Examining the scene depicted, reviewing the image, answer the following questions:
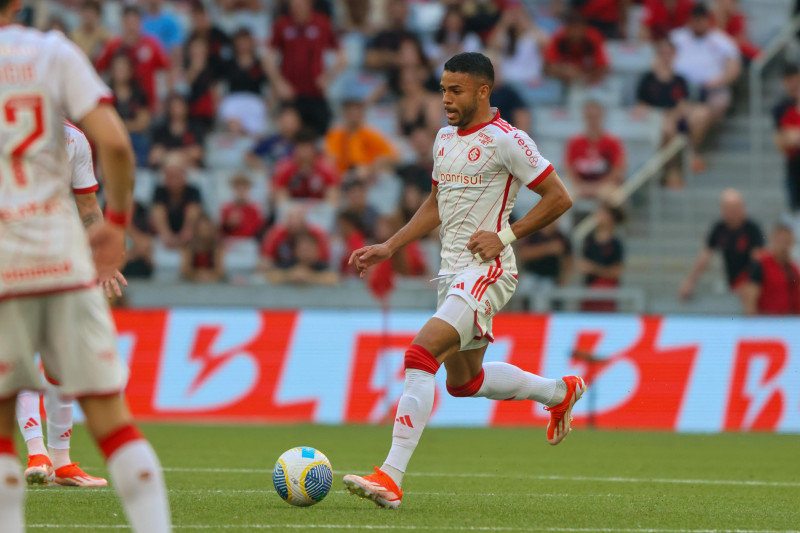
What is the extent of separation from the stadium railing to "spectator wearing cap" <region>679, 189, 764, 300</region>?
9.91ft

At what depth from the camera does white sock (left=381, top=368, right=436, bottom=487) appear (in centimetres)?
721

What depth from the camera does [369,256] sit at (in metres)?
7.74

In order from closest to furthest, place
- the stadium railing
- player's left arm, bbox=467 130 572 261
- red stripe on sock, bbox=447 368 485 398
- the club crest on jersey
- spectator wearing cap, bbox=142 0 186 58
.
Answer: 1. player's left arm, bbox=467 130 572 261
2. the club crest on jersey
3. red stripe on sock, bbox=447 368 485 398
4. the stadium railing
5. spectator wearing cap, bbox=142 0 186 58

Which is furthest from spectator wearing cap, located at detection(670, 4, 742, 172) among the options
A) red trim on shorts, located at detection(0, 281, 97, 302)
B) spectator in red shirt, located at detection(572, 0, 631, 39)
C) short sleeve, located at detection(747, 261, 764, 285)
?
red trim on shorts, located at detection(0, 281, 97, 302)

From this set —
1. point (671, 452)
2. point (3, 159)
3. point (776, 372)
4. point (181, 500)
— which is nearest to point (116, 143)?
point (3, 159)

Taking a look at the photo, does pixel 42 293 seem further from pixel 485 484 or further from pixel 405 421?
pixel 485 484

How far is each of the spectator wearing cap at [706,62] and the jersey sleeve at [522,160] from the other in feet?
41.9

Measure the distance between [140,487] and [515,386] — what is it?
374cm

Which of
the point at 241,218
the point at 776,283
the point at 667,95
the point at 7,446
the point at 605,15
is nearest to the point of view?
the point at 7,446

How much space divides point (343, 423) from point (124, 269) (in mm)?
3614

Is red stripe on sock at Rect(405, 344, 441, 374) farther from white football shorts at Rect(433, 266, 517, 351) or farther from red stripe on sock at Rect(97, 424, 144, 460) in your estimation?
red stripe on sock at Rect(97, 424, 144, 460)

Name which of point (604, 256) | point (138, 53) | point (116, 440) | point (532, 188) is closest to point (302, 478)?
point (532, 188)

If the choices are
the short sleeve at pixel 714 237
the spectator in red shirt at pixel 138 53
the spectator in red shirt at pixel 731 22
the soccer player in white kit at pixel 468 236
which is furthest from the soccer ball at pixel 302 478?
the spectator in red shirt at pixel 731 22

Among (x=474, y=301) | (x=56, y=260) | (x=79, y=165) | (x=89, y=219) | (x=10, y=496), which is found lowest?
(x=10, y=496)
